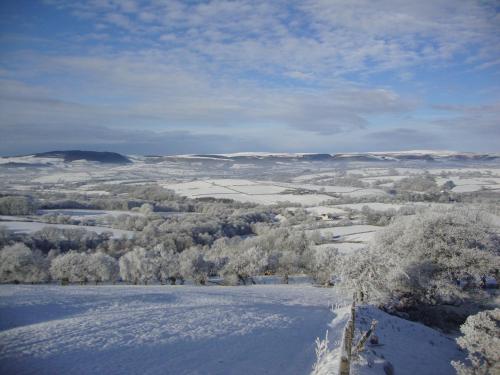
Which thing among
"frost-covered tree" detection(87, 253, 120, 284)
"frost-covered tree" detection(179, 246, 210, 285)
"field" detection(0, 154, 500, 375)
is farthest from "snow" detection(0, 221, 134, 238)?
"frost-covered tree" detection(179, 246, 210, 285)

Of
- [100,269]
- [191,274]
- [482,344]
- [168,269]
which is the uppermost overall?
[482,344]

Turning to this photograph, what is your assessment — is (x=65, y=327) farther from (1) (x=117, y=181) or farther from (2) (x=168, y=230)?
(1) (x=117, y=181)

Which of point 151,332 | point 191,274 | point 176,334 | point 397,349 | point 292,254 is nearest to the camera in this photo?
point 151,332

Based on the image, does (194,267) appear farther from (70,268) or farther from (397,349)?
(397,349)

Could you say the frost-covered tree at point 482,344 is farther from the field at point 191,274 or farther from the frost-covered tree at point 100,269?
the frost-covered tree at point 100,269

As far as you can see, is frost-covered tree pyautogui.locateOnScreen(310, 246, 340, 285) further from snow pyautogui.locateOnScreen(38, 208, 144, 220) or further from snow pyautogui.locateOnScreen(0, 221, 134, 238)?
snow pyautogui.locateOnScreen(38, 208, 144, 220)

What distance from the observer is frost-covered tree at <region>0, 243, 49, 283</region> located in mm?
39219

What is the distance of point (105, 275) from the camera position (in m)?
41.4

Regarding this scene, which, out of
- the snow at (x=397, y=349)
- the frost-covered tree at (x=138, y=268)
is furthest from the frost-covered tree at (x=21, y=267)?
the snow at (x=397, y=349)

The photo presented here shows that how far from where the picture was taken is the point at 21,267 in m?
40.4

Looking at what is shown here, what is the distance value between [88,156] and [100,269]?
84.4m

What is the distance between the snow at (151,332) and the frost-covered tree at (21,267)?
62.8 ft

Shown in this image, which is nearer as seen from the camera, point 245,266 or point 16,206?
point 245,266

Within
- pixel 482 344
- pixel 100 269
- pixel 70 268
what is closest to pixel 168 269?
pixel 100 269
